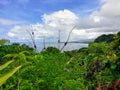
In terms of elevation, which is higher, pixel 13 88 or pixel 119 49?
pixel 119 49

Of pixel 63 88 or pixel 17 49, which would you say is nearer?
pixel 63 88

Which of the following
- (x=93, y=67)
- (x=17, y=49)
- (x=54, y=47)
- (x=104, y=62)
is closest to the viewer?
(x=104, y=62)

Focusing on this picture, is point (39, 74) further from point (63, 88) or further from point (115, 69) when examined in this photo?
point (115, 69)

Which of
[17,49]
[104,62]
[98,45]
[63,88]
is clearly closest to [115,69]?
[104,62]

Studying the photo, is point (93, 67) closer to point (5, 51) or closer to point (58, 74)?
point (58, 74)

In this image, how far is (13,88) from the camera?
380cm

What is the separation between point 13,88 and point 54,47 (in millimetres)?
3564

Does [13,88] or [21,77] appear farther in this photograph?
[21,77]

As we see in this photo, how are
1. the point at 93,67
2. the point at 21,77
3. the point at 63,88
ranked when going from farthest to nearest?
the point at 93,67, the point at 21,77, the point at 63,88

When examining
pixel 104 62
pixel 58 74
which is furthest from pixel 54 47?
pixel 58 74

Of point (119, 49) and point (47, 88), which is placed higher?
point (119, 49)

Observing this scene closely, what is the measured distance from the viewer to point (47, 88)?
392 centimetres

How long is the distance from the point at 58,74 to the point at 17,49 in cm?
499

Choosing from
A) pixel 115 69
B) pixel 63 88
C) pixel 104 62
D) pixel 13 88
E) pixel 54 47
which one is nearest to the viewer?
pixel 63 88
